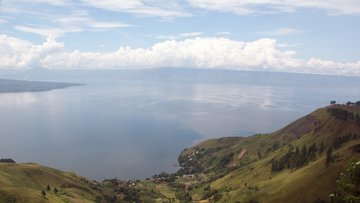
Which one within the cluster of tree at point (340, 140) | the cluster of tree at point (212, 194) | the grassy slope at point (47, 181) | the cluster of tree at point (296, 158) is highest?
the cluster of tree at point (340, 140)

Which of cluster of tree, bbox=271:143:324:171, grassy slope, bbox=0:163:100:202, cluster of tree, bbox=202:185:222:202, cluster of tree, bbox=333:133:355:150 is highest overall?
cluster of tree, bbox=333:133:355:150

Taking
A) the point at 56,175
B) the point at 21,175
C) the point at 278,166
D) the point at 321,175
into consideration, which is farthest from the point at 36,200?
the point at 278,166

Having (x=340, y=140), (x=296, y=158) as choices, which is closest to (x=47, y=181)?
(x=296, y=158)

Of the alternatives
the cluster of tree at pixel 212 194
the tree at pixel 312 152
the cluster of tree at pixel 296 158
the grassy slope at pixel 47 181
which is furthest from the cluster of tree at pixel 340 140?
the grassy slope at pixel 47 181

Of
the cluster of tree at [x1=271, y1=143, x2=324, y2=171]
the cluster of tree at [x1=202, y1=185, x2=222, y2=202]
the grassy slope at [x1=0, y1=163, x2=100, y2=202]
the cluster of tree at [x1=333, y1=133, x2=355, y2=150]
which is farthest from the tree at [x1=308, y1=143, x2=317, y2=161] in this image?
the grassy slope at [x1=0, y1=163, x2=100, y2=202]

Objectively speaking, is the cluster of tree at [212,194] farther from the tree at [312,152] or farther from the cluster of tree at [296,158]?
the tree at [312,152]

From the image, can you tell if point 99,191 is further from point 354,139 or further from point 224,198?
point 354,139

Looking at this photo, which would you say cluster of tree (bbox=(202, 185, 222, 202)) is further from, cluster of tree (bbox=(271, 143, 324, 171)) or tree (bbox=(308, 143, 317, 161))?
tree (bbox=(308, 143, 317, 161))

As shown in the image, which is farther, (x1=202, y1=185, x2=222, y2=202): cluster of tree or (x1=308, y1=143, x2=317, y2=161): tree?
(x1=202, y1=185, x2=222, y2=202): cluster of tree
